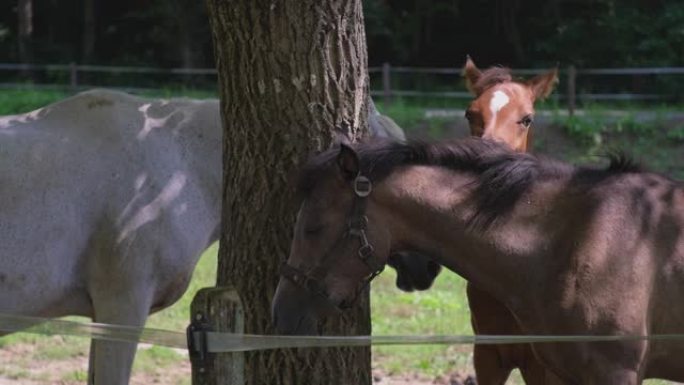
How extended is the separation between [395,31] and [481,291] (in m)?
23.8

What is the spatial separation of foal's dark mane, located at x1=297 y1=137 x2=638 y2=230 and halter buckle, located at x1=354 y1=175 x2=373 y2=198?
0.06 meters

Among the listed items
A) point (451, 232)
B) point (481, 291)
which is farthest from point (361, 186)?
point (481, 291)

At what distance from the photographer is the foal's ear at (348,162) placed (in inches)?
146

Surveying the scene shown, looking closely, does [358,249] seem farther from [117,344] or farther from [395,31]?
[395,31]

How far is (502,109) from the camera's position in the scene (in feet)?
18.3

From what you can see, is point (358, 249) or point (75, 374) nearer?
point (358, 249)

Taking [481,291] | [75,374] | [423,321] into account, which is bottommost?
[423,321]

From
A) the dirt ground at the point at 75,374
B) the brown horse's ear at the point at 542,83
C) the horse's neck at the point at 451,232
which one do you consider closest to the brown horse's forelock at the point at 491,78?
the brown horse's ear at the point at 542,83

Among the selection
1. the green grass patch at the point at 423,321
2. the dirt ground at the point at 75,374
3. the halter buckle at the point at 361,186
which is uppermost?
the halter buckle at the point at 361,186

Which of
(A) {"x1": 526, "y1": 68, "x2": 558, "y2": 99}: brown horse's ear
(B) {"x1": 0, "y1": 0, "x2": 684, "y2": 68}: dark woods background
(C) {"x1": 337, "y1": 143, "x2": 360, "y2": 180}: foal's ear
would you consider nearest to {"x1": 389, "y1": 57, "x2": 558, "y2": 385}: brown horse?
(A) {"x1": 526, "y1": 68, "x2": 558, "y2": 99}: brown horse's ear

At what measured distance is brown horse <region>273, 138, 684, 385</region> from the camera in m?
3.79

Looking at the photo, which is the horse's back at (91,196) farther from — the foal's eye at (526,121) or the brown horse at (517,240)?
the brown horse at (517,240)

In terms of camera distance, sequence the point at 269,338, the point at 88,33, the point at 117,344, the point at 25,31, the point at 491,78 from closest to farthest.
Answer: the point at 269,338, the point at 117,344, the point at 491,78, the point at 25,31, the point at 88,33

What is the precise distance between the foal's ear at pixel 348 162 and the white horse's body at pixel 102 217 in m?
1.92
